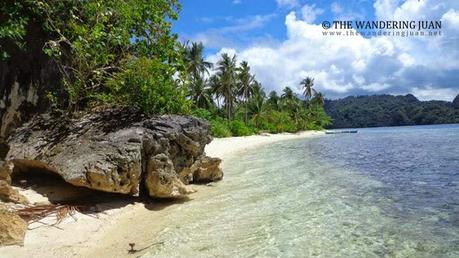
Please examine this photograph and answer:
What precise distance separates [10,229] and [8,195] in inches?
66.7

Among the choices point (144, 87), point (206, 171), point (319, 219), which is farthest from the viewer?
point (206, 171)

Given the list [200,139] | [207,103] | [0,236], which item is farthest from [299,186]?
[207,103]

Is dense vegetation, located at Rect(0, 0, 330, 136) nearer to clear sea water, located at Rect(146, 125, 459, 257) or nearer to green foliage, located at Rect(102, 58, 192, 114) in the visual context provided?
green foliage, located at Rect(102, 58, 192, 114)

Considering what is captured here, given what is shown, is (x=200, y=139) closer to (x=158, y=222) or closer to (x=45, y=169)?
(x=158, y=222)

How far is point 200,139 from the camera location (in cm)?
1032

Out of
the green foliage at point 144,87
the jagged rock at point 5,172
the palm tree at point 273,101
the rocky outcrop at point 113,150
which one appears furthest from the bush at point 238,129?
the jagged rock at point 5,172

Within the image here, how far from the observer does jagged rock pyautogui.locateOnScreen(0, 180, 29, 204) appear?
705 cm

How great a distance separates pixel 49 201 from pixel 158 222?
7.72 ft

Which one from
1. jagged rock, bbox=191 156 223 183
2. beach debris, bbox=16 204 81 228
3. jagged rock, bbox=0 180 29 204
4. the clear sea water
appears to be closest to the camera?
the clear sea water

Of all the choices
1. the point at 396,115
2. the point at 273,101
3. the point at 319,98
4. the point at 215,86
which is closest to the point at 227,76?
the point at 215,86

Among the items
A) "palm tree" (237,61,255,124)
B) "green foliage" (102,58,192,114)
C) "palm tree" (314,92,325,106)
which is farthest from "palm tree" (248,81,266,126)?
"green foliage" (102,58,192,114)

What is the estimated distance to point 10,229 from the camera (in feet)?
18.8

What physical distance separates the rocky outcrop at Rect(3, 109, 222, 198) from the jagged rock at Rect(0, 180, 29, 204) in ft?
1.70

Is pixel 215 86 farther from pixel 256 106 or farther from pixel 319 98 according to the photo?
pixel 319 98
